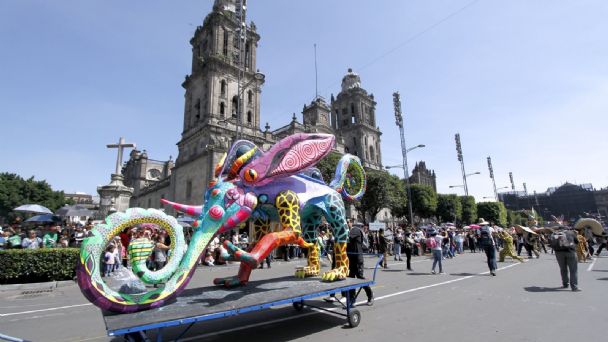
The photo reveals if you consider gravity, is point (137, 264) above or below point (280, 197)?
below

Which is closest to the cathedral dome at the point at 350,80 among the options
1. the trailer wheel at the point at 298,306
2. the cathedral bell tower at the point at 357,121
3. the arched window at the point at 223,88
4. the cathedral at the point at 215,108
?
the cathedral bell tower at the point at 357,121

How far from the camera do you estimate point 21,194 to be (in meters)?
44.9

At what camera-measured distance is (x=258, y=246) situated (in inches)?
196

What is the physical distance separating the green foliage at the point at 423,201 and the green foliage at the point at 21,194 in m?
54.7

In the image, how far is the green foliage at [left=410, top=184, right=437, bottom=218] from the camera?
4625cm

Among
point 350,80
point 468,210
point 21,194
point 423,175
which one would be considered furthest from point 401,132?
point 423,175

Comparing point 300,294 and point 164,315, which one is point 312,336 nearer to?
point 300,294

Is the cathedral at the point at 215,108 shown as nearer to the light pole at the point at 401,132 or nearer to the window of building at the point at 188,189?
the window of building at the point at 188,189

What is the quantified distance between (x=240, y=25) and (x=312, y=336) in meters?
16.6

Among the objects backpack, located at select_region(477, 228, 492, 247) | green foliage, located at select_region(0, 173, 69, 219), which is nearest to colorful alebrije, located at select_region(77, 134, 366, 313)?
backpack, located at select_region(477, 228, 492, 247)

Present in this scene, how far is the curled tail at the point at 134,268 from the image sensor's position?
12.2ft

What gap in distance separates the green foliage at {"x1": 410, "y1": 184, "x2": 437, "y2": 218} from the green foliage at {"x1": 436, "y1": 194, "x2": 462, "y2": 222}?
3670 mm

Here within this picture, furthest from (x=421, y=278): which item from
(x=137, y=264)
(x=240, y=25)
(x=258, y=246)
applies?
(x=240, y=25)

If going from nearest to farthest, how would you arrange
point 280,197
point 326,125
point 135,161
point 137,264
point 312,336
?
point 137,264 < point 312,336 < point 280,197 < point 326,125 < point 135,161
